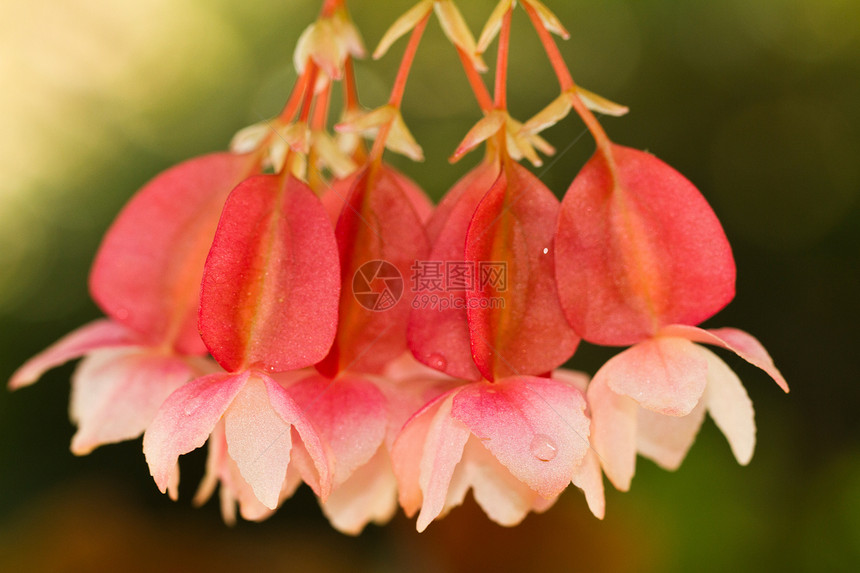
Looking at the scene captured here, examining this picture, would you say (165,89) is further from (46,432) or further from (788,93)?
(788,93)

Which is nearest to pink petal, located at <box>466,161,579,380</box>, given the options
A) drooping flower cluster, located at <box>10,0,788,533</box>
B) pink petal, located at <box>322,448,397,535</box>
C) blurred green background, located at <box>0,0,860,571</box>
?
drooping flower cluster, located at <box>10,0,788,533</box>

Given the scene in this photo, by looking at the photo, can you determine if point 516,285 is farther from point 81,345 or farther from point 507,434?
point 81,345

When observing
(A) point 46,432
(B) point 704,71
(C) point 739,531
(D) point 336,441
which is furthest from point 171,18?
(C) point 739,531

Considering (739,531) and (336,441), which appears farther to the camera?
(739,531)

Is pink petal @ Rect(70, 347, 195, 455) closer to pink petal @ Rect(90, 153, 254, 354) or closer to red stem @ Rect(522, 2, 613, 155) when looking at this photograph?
pink petal @ Rect(90, 153, 254, 354)

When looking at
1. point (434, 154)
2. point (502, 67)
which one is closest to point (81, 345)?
point (502, 67)
